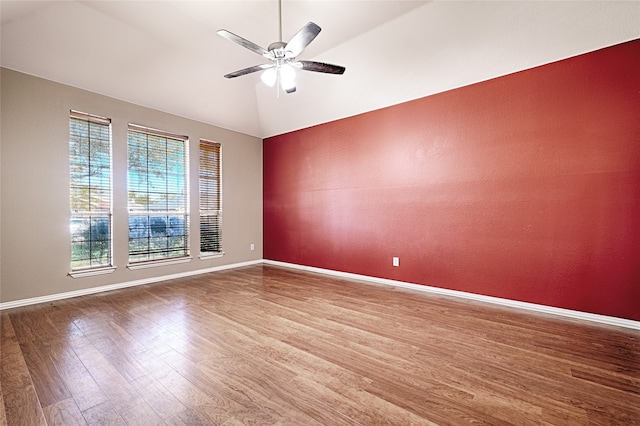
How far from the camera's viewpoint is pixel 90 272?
3684 millimetres

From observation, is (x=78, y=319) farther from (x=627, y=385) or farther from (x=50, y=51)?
(x=627, y=385)

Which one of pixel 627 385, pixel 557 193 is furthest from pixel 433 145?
pixel 627 385

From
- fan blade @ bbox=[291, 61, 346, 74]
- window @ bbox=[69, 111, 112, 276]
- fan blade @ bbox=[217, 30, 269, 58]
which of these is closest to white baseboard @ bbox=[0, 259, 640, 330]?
window @ bbox=[69, 111, 112, 276]

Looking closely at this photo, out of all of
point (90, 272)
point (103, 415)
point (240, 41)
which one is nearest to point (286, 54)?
point (240, 41)

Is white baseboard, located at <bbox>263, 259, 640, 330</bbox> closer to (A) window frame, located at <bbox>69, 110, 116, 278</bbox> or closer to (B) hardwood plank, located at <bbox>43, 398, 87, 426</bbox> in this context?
(A) window frame, located at <bbox>69, 110, 116, 278</bbox>

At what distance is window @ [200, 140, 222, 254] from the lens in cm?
501

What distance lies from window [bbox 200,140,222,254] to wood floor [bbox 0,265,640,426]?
77.5 inches

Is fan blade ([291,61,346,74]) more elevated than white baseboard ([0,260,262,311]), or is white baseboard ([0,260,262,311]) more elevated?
fan blade ([291,61,346,74])

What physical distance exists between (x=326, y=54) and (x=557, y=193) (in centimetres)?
328

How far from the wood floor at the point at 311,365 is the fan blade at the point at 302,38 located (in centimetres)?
253

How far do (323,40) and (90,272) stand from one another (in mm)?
4363

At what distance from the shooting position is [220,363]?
200cm

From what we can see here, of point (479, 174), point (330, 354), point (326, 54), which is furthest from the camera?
point (326, 54)

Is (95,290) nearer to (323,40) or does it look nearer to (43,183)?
(43,183)
